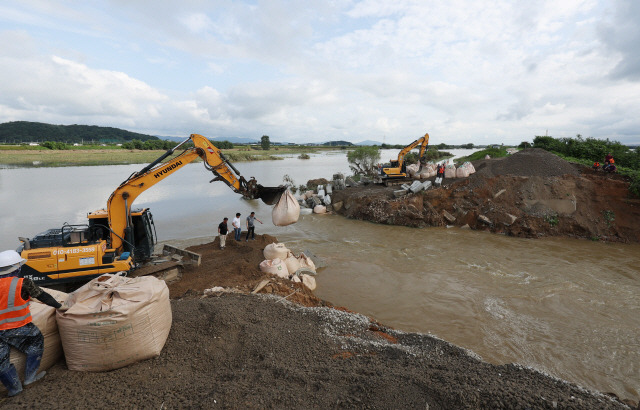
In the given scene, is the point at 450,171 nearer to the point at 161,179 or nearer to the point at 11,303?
the point at 161,179

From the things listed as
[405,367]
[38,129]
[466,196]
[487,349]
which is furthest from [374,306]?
[38,129]

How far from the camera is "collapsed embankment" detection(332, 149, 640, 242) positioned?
44.0 ft

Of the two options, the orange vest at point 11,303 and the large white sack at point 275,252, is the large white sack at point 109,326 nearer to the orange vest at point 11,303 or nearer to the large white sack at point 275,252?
the orange vest at point 11,303

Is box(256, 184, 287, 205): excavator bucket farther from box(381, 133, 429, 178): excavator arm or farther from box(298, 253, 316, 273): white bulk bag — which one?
box(381, 133, 429, 178): excavator arm

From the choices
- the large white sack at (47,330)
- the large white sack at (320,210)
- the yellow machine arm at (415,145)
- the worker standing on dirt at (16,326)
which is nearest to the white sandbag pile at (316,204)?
the large white sack at (320,210)

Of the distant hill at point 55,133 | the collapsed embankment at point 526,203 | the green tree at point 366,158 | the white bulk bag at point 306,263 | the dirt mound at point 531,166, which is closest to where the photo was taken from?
the white bulk bag at point 306,263

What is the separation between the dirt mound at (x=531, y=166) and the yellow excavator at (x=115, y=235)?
14411mm

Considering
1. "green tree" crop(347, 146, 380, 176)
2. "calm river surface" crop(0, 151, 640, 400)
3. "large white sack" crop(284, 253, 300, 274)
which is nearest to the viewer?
"calm river surface" crop(0, 151, 640, 400)

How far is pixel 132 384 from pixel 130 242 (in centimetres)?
487

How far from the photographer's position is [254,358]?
410 centimetres

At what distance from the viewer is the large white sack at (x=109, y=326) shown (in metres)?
3.51

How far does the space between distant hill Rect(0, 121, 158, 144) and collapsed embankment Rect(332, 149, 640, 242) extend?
446 feet

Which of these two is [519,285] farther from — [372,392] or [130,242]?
[130,242]

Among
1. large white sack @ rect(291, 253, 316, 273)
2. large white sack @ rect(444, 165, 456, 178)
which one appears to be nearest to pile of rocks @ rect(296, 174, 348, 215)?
large white sack @ rect(444, 165, 456, 178)
